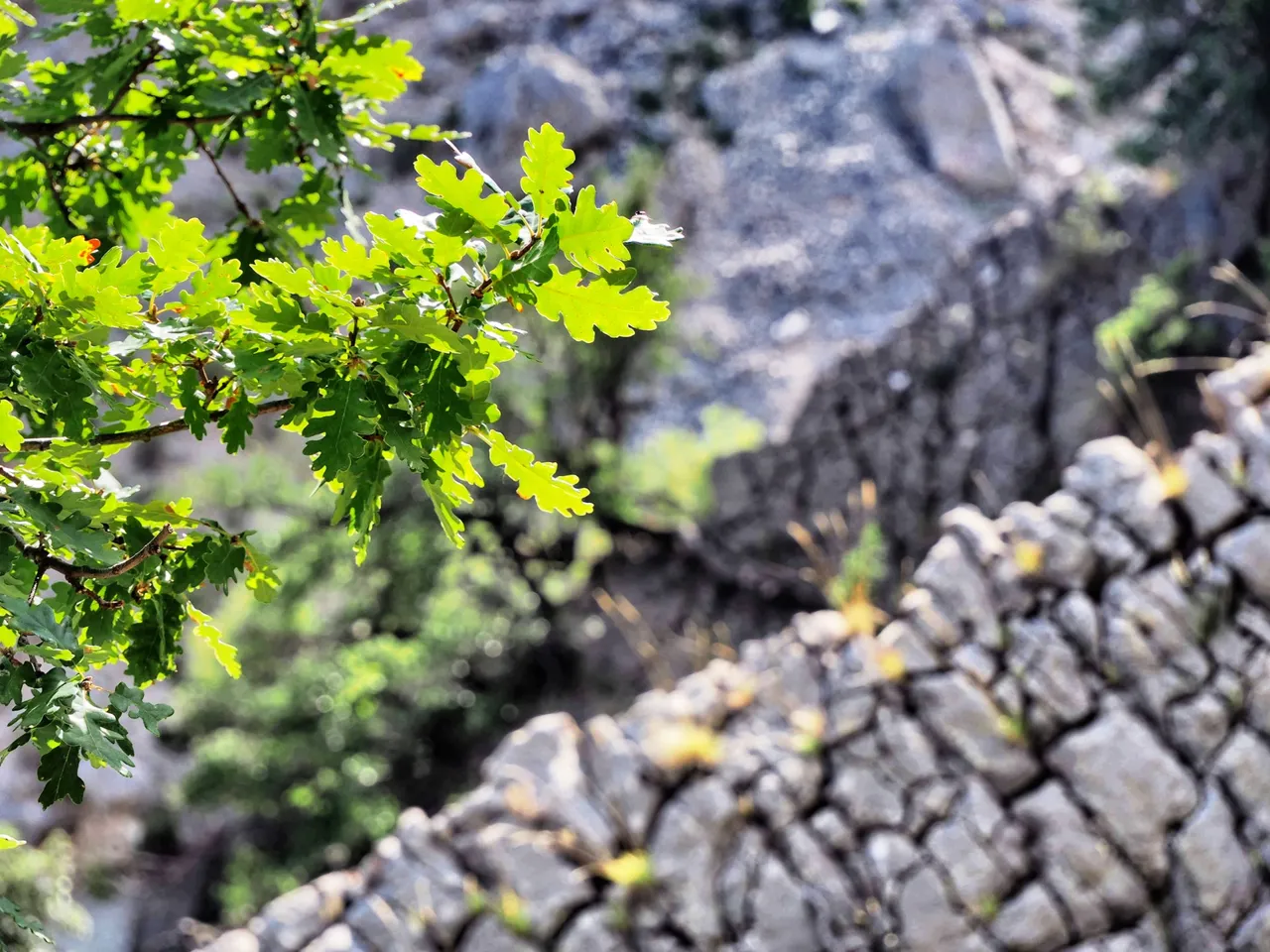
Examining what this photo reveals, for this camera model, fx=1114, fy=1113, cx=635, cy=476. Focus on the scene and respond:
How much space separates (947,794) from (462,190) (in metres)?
4.53

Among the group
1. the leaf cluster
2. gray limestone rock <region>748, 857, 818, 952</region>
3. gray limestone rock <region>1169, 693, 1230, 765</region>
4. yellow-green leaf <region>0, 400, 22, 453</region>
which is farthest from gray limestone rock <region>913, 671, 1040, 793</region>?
yellow-green leaf <region>0, 400, 22, 453</region>

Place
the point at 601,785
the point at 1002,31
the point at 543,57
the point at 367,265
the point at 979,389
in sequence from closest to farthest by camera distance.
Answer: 1. the point at 367,265
2. the point at 601,785
3. the point at 979,389
4. the point at 543,57
5. the point at 1002,31

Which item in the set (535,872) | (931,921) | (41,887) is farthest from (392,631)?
(931,921)

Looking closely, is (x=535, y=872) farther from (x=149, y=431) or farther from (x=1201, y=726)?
(x=149, y=431)

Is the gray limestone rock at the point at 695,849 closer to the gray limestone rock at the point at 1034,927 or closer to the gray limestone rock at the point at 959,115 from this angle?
the gray limestone rock at the point at 1034,927

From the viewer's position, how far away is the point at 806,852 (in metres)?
5.45

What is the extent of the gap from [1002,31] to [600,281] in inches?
1184

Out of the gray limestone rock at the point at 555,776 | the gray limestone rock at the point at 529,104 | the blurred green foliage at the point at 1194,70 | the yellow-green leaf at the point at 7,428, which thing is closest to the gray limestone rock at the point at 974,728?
the gray limestone rock at the point at 555,776

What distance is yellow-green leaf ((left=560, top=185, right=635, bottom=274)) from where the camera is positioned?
1749 millimetres

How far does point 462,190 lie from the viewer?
172 cm

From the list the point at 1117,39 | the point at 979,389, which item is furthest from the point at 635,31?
the point at 979,389

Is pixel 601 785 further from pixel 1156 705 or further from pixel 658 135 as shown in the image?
pixel 658 135

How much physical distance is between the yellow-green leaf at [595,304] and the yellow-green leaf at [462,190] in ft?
0.45

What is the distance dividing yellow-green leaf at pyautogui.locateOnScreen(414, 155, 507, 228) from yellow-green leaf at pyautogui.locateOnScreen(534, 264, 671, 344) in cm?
14
